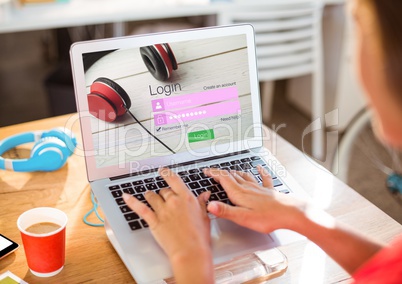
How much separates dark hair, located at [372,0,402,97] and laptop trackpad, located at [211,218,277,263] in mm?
399

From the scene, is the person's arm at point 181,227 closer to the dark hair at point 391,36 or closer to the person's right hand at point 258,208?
the person's right hand at point 258,208

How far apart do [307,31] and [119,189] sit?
171 cm

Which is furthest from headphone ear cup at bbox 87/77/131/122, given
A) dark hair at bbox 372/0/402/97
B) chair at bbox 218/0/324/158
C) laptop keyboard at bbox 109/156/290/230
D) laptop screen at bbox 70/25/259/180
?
chair at bbox 218/0/324/158

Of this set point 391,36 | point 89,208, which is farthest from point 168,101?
point 391,36

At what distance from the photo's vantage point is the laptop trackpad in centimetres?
88

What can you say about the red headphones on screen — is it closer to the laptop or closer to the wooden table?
the laptop

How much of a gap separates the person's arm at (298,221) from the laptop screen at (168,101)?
21 centimetres

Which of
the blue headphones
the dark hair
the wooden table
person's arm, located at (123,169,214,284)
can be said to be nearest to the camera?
the dark hair

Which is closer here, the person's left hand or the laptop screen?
the person's left hand

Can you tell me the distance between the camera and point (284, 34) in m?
2.36

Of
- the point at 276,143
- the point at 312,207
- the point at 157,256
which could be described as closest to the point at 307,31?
the point at 276,143

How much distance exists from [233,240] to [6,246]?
1.39 feet

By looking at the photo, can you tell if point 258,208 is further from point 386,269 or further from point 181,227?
point 386,269

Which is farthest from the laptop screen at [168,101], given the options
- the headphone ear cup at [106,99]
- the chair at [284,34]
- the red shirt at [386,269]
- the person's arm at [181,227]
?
the chair at [284,34]
